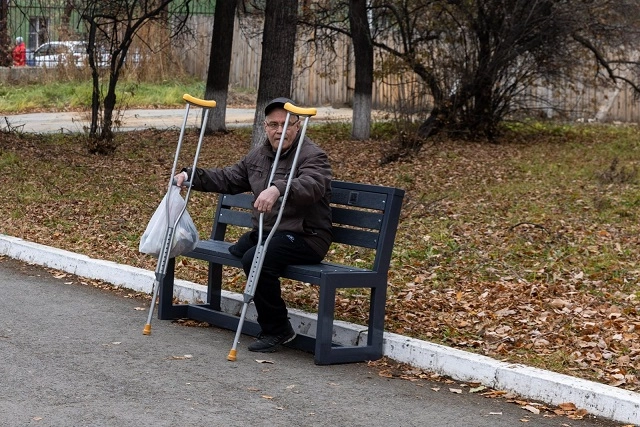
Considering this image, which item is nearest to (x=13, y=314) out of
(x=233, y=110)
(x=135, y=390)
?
(x=135, y=390)

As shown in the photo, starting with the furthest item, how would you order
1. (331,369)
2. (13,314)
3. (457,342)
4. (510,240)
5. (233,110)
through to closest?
1. (233,110)
2. (510,240)
3. (13,314)
4. (457,342)
5. (331,369)

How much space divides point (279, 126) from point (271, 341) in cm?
129

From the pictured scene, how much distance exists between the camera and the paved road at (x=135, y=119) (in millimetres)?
23203

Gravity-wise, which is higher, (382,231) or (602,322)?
(382,231)

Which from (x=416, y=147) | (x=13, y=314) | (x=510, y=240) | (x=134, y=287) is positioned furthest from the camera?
(x=416, y=147)

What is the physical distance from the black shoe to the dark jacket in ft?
1.73

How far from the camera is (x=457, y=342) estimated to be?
7.05 metres

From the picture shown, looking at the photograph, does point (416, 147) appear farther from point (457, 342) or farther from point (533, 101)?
point (457, 342)

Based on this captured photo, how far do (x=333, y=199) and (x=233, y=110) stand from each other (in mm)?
23202

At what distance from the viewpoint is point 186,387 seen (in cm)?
588

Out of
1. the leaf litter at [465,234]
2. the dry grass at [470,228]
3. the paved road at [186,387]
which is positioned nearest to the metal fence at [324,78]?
the dry grass at [470,228]

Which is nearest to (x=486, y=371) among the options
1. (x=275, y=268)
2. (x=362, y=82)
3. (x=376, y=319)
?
(x=376, y=319)

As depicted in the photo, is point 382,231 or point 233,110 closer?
point 382,231

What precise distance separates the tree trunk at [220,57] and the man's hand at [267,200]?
14.8 meters
